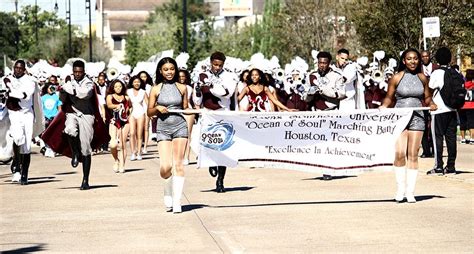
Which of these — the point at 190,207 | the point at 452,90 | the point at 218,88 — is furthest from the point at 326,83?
the point at 190,207

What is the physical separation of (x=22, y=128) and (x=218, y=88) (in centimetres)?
335

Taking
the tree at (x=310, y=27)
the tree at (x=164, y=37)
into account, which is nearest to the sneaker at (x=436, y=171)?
the tree at (x=310, y=27)

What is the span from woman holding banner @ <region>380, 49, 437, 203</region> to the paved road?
29cm

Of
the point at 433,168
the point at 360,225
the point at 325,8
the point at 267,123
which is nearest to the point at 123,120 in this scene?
the point at 433,168

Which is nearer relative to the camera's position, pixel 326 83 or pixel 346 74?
pixel 326 83

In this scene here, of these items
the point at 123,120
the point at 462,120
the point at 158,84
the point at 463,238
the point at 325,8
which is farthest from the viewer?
the point at 325,8

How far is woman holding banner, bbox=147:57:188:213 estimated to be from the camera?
1528 cm

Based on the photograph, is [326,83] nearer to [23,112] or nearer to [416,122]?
[416,122]

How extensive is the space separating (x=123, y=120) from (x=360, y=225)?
12274mm

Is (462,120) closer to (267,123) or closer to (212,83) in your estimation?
(212,83)

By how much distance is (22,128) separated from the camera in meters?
21.2

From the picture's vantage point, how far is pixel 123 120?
1003 inches

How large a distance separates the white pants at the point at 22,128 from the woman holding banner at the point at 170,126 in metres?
6.20

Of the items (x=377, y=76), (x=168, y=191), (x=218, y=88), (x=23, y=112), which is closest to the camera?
(x=168, y=191)
